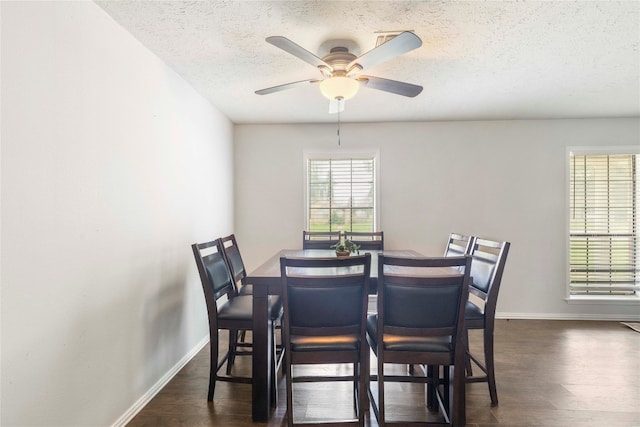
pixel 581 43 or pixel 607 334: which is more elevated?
pixel 581 43

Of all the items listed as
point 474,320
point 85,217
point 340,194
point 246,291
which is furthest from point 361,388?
point 340,194

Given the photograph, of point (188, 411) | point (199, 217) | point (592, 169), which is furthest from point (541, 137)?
point (188, 411)

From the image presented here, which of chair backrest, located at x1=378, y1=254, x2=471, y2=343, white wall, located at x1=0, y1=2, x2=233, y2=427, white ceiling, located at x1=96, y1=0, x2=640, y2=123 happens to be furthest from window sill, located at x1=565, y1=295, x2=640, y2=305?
white wall, located at x1=0, y1=2, x2=233, y2=427

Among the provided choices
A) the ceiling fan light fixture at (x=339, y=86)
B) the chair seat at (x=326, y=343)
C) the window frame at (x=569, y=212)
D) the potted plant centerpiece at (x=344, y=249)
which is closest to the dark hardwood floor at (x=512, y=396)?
the chair seat at (x=326, y=343)

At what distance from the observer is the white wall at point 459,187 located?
3.64m

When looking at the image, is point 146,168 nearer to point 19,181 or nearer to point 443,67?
point 19,181

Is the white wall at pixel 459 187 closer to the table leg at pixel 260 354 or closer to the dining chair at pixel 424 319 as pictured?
the table leg at pixel 260 354

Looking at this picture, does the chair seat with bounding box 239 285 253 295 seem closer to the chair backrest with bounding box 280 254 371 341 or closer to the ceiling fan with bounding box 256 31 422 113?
the chair backrest with bounding box 280 254 371 341

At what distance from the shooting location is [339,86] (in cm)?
192

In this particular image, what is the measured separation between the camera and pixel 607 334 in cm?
316

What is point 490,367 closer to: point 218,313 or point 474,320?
point 474,320

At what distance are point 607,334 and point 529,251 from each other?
104cm

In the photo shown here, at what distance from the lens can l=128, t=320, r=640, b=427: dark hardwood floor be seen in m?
1.87

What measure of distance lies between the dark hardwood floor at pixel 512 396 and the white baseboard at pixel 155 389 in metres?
0.04
